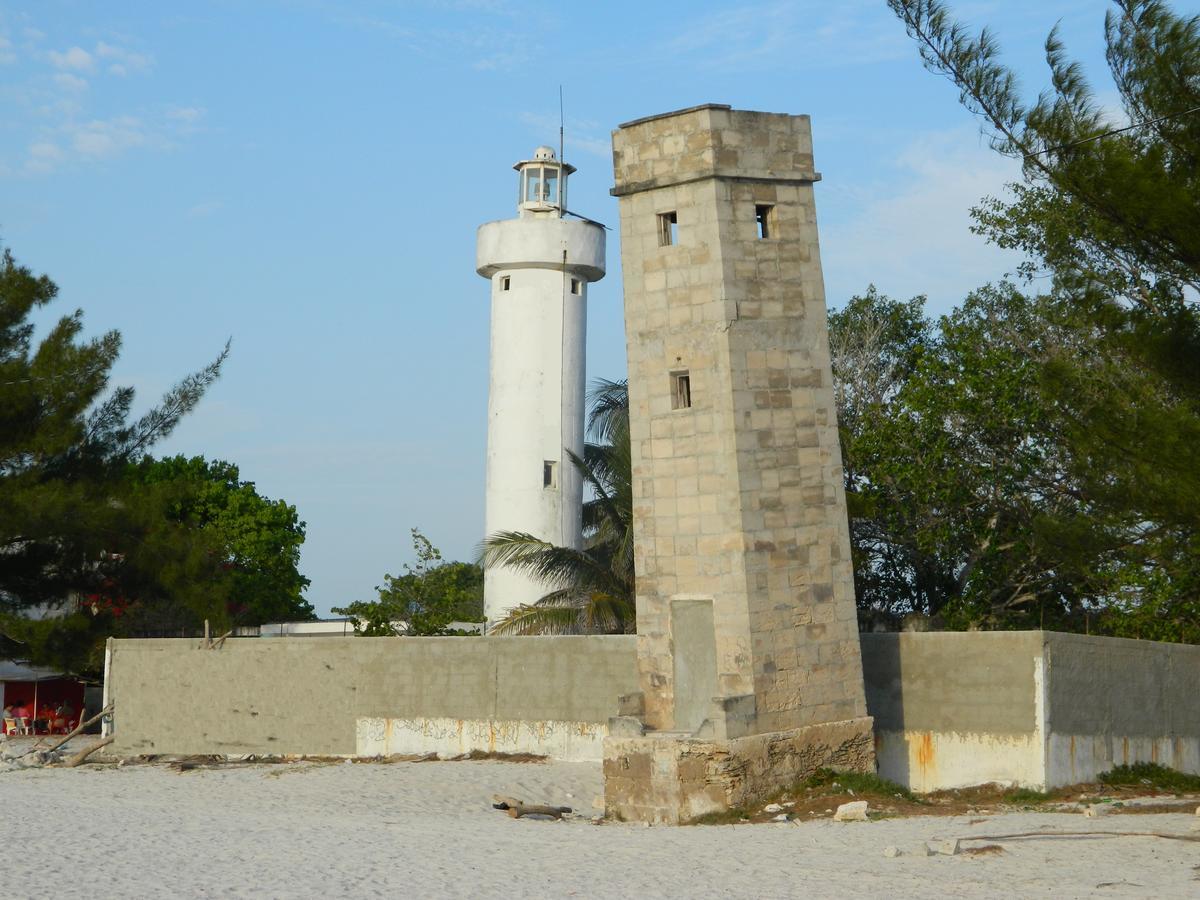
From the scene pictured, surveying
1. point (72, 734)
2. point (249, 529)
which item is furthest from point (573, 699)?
point (249, 529)

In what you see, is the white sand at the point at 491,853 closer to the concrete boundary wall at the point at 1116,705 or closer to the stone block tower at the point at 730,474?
the stone block tower at the point at 730,474

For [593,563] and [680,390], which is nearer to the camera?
[680,390]

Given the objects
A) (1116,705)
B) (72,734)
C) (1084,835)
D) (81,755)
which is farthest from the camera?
(72,734)

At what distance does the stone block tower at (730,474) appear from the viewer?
14352mm

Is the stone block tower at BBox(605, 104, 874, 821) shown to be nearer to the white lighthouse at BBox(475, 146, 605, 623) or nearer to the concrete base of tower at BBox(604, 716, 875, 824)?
the concrete base of tower at BBox(604, 716, 875, 824)

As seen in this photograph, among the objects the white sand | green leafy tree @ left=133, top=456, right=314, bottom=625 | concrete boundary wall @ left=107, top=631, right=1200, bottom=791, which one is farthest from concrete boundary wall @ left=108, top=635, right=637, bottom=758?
green leafy tree @ left=133, top=456, right=314, bottom=625

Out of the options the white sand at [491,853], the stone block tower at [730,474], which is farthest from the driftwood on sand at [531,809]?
the stone block tower at [730,474]

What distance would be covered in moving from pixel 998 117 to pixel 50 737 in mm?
17807

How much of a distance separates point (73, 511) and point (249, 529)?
16966 millimetres

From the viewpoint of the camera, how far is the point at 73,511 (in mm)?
24641

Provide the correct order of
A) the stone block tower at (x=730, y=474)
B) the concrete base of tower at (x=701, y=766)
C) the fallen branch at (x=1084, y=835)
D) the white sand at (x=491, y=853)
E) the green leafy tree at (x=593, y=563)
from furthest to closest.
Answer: the green leafy tree at (x=593, y=563) → the stone block tower at (x=730, y=474) → the concrete base of tower at (x=701, y=766) → the fallen branch at (x=1084, y=835) → the white sand at (x=491, y=853)

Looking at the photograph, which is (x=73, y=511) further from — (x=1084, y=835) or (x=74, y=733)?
(x=1084, y=835)

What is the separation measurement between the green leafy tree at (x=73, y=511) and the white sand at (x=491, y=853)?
8.92 m

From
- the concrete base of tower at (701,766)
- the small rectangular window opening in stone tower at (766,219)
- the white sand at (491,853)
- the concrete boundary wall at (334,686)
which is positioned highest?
the small rectangular window opening in stone tower at (766,219)
